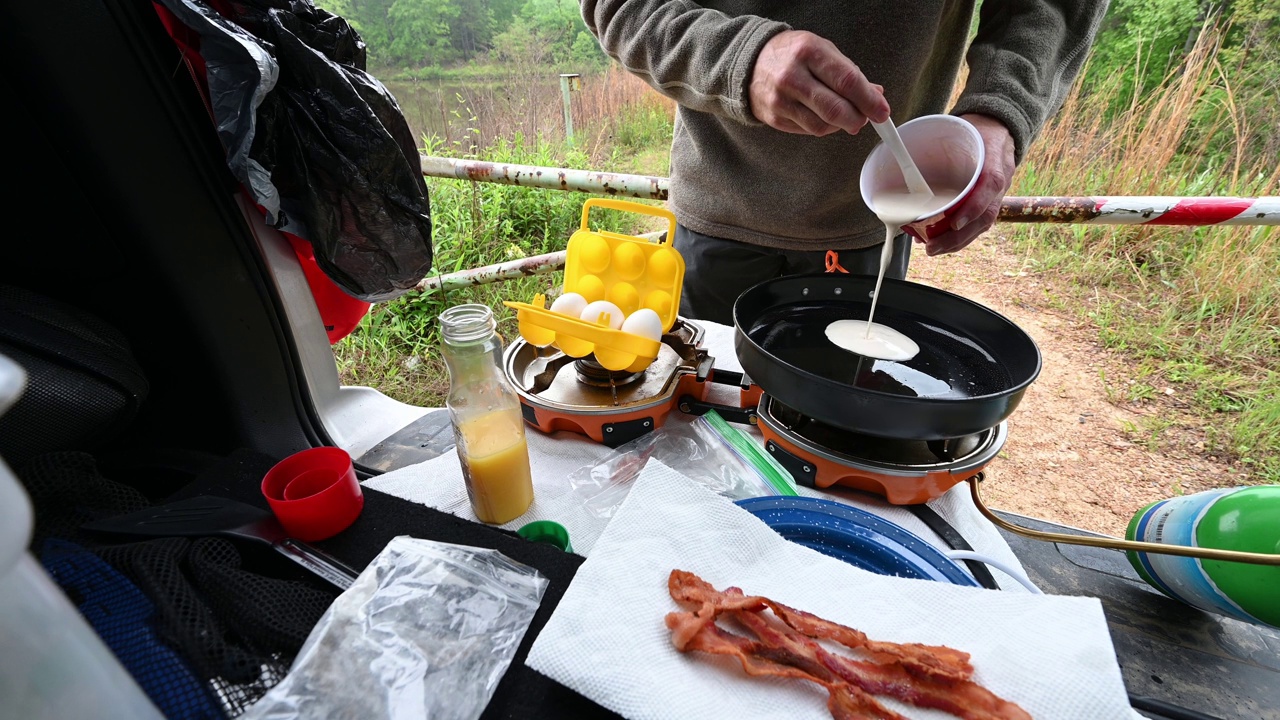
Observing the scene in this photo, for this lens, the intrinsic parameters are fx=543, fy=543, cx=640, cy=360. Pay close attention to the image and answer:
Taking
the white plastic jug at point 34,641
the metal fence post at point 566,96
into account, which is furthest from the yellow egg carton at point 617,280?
Result: the metal fence post at point 566,96

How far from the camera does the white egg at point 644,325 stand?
1.14 metres

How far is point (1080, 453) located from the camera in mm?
2744

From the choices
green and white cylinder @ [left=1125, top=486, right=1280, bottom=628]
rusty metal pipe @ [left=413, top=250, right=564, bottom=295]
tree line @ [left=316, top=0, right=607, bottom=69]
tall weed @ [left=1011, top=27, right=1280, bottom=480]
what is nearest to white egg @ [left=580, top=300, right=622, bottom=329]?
green and white cylinder @ [left=1125, top=486, right=1280, bottom=628]

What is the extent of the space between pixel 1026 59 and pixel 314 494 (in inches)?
72.1

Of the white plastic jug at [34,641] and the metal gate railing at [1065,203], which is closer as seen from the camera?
the white plastic jug at [34,641]

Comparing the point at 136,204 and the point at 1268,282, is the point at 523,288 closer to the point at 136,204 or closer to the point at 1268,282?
the point at 136,204

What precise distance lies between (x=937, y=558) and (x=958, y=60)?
4.80 ft

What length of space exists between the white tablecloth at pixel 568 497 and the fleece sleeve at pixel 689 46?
2.48 ft

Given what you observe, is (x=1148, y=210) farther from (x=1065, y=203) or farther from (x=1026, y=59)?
(x=1026, y=59)

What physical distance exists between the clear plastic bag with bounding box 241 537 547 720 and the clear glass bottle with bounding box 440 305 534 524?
0.20 m

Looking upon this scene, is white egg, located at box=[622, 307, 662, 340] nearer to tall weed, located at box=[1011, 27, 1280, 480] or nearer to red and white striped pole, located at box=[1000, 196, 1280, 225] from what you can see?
red and white striped pole, located at box=[1000, 196, 1280, 225]

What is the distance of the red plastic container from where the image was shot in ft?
2.73

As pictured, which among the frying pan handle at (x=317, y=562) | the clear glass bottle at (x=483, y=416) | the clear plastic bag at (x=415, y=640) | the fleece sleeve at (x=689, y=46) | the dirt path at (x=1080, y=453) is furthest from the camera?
the dirt path at (x=1080, y=453)

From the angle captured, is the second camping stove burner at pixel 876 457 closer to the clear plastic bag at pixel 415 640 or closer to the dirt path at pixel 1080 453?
the clear plastic bag at pixel 415 640
